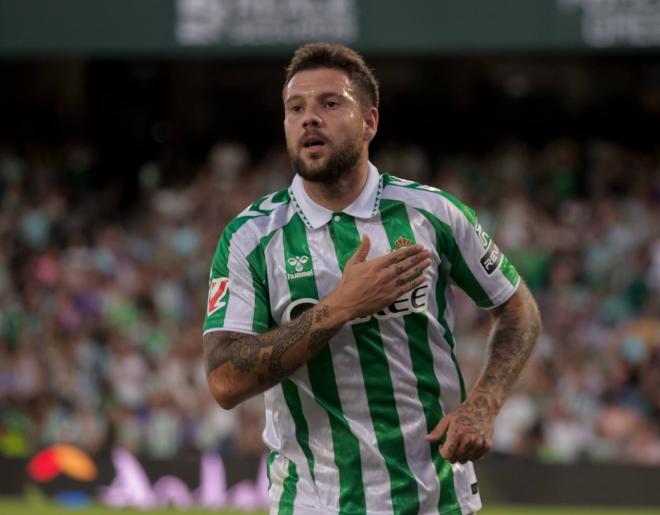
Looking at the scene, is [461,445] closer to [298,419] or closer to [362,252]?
[298,419]

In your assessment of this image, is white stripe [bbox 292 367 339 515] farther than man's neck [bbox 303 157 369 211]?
No

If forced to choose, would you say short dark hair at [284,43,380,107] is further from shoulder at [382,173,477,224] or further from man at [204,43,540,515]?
shoulder at [382,173,477,224]

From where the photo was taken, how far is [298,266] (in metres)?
3.73

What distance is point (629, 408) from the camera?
11.5 m

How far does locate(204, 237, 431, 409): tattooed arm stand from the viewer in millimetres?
3457

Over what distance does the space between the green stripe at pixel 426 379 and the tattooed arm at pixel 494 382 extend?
0.07m

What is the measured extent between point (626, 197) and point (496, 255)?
33.1 ft

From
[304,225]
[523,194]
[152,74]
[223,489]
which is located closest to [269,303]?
[304,225]

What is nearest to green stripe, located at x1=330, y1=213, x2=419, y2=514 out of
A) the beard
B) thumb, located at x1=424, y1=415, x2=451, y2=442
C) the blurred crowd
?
thumb, located at x1=424, y1=415, x2=451, y2=442

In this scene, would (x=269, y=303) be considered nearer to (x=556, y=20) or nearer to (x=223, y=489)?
(x=223, y=489)

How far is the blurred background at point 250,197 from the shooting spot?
11.5 meters

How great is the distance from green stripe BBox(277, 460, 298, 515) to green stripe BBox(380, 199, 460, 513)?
41cm

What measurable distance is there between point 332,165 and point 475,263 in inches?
21.7

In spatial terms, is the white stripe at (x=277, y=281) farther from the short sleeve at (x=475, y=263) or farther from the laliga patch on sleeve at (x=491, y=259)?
the laliga patch on sleeve at (x=491, y=259)
